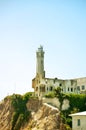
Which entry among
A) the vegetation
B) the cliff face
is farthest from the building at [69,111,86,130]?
the vegetation

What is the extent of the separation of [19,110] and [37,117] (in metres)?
6.57

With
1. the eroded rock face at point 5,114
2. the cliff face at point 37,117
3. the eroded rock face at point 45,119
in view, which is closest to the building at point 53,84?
the cliff face at point 37,117

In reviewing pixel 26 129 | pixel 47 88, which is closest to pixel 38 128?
pixel 26 129

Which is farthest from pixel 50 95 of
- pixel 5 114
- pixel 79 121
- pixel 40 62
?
pixel 79 121

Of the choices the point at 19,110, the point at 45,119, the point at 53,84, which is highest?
the point at 53,84

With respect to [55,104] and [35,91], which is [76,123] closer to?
[55,104]

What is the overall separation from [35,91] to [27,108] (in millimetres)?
6939

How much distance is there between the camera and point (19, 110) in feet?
288

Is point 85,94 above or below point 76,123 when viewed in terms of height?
above

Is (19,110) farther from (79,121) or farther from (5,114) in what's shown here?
(79,121)

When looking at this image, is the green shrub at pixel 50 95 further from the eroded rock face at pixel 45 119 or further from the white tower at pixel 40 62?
the white tower at pixel 40 62

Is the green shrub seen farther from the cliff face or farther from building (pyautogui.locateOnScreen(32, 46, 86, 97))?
building (pyautogui.locateOnScreen(32, 46, 86, 97))

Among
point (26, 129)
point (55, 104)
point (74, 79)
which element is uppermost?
point (74, 79)

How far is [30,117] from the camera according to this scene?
8469 cm
